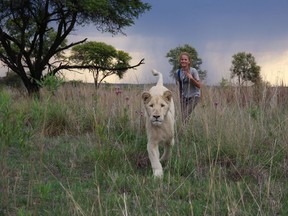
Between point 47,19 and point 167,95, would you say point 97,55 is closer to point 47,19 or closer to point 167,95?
point 47,19

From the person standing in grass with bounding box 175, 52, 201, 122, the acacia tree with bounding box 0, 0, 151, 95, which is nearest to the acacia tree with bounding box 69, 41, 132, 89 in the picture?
the acacia tree with bounding box 0, 0, 151, 95

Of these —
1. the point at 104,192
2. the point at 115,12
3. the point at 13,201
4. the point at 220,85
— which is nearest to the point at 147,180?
the point at 104,192

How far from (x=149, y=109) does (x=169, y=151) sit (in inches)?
26.7

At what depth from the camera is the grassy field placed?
354cm

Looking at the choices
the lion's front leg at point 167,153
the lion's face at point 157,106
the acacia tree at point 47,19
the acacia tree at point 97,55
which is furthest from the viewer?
the acacia tree at point 97,55

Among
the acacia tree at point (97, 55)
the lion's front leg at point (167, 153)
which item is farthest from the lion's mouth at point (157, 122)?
the acacia tree at point (97, 55)

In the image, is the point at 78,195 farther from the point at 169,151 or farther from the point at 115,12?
the point at 115,12

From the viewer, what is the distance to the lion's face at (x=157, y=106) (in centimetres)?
478

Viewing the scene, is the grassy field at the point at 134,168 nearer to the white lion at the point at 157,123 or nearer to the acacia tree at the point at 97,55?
the white lion at the point at 157,123

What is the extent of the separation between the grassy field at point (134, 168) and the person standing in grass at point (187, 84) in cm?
19

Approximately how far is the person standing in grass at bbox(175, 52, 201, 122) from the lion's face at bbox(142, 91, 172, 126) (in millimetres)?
2524

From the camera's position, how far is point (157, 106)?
4.86 m

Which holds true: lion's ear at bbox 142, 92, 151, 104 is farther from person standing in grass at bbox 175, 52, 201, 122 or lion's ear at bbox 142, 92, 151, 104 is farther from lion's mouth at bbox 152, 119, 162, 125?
person standing in grass at bbox 175, 52, 201, 122

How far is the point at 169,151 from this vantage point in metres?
5.30
